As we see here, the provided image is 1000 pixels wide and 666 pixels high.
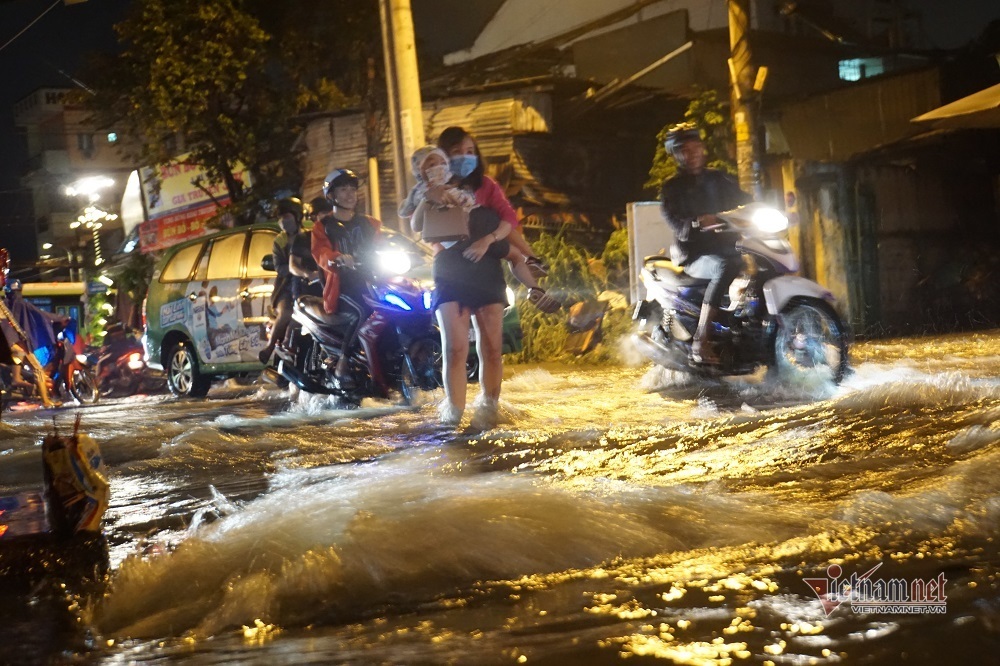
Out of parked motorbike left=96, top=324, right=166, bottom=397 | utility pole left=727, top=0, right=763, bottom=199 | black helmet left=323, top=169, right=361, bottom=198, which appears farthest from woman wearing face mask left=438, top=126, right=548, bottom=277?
parked motorbike left=96, top=324, right=166, bottom=397

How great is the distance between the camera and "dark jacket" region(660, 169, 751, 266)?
755 cm

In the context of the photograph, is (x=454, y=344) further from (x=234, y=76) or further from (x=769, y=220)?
(x=234, y=76)

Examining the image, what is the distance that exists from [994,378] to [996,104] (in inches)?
202

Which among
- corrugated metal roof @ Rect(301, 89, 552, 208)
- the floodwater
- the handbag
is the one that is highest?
corrugated metal roof @ Rect(301, 89, 552, 208)

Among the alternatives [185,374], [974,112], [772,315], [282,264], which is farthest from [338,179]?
[974,112]

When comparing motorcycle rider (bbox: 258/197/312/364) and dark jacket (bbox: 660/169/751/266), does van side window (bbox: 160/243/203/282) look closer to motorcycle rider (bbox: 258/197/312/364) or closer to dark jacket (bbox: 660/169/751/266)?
motorcycle rider (bbox: 258/197/312/364)

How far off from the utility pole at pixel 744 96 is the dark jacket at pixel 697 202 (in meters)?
5.70

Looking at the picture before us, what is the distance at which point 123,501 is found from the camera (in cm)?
482

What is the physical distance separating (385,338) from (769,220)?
303 cm

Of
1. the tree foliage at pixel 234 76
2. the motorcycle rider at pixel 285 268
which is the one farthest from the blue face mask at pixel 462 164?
the tree foliage at pixel 234 76

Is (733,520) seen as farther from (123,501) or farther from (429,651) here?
(123,501)

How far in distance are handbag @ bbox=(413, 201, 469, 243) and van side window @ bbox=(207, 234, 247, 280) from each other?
5400 mm

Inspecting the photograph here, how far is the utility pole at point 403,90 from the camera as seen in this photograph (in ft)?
39.9

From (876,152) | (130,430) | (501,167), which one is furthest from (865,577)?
(501,167)
